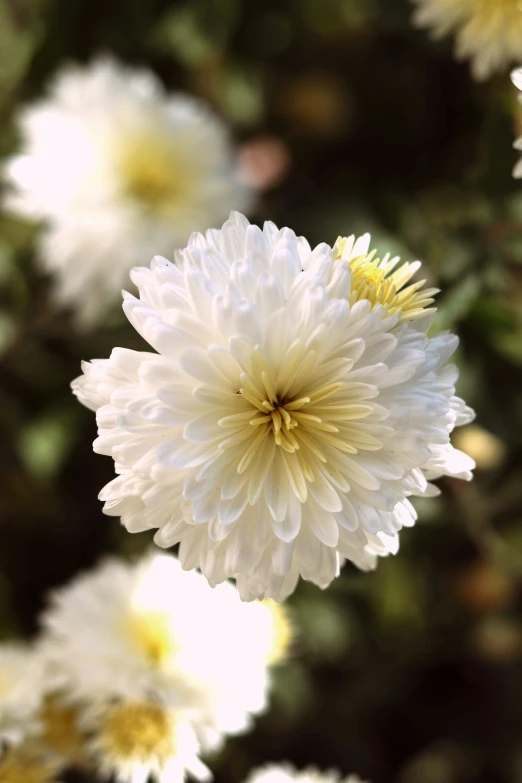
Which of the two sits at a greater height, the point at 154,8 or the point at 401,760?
the point at 154,8

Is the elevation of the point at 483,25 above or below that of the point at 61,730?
above

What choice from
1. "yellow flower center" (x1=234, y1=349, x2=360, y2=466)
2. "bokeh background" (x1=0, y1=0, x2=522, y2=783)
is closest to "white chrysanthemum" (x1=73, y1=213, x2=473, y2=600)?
"yellow flower center" (x1=234, y1=349, x2=360, y2=466)

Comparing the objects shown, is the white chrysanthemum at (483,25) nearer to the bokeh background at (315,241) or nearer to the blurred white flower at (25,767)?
the bokeh background at (315,241)

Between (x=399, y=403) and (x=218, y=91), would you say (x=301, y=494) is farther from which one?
(x=218, y=91)

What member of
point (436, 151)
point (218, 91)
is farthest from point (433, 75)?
point (218, 91)

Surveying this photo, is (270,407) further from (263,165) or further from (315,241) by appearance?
(263,165)

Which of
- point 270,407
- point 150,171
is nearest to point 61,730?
point 270,407

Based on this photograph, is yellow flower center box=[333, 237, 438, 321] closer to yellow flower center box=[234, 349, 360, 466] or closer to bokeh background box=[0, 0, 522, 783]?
yellow flower center box=[234, 349, 360, 466]
